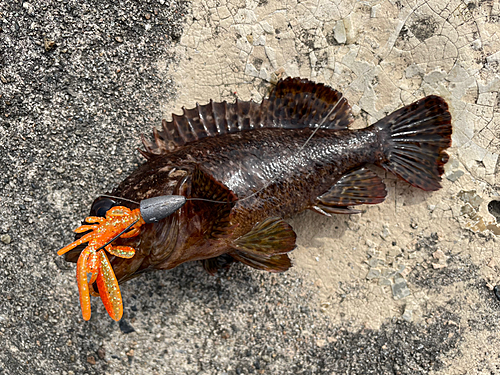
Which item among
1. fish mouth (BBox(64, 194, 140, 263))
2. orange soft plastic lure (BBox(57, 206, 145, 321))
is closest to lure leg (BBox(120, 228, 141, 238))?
orange soft plastic lure (BBox(57, 206, 145, 321))

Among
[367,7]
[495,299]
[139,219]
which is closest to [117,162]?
[139,219]

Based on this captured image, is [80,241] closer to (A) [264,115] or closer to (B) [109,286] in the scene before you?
(B) [109,286]

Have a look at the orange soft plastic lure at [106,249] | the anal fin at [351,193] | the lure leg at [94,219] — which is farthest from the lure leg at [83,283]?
the anal fin at [351,193]

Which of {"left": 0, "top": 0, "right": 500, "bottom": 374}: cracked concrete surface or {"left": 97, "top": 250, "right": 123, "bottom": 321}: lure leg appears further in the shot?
{"left": 0, "top": 0, "right": 500, "bottom": 374}: cracked concrete surface

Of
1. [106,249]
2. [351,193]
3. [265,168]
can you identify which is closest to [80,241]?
[106,249]

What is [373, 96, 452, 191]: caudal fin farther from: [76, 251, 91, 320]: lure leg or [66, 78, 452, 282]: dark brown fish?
[76, 251, 91, 320]: lure leg

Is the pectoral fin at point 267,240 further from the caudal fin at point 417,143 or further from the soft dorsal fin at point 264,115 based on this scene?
the caudal fin at point 417,143
